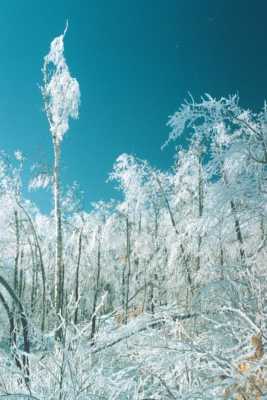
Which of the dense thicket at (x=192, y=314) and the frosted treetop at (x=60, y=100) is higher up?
the frosted treetop at (x=60, y=100)

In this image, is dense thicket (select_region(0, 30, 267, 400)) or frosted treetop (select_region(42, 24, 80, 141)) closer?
dense thicket (select_region(0, 30, 267, 400))

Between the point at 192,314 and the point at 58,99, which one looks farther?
the point at 58,99

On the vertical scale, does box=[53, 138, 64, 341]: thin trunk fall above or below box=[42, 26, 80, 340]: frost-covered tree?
below

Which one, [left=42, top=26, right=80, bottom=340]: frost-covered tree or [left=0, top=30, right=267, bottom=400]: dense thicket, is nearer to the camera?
[left=0, top=30, right=267, bottom=400]: dense thicket

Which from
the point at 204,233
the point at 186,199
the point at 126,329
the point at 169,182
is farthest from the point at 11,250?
the point at 204,233

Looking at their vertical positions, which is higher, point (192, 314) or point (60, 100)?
point (60, 100)

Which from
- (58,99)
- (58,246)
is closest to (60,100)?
(58,99)

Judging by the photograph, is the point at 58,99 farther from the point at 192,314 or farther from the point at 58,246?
the point at 192,314

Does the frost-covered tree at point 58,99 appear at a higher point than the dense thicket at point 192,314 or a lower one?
higher

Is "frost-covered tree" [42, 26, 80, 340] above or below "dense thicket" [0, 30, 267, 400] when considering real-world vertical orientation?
above

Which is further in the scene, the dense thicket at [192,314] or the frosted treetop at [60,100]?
the frosted treetop at [60,100]

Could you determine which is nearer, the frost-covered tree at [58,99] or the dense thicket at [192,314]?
the dense thicket at [192,314]

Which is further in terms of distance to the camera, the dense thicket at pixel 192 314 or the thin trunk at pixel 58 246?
the thin trunk at pixel 58 246

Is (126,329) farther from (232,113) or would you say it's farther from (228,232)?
(232,113)
